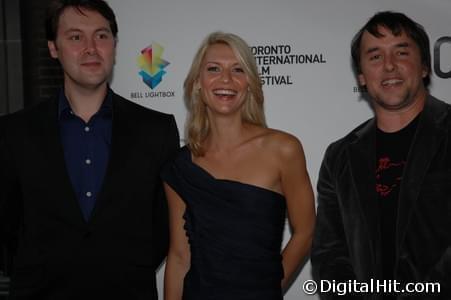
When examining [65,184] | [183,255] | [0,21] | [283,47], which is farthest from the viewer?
[0,21]

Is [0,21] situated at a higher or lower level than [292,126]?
higher

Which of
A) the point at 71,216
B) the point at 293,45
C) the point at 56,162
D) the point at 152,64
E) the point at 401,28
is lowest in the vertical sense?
the point at 71,216

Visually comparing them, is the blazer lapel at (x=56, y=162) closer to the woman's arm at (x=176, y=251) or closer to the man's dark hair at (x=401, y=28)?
the woman's arm at (x=176, y=251)

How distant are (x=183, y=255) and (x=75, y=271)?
55 cm

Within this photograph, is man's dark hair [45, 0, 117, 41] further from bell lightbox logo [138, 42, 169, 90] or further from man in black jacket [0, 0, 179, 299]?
bell lightbox logo [138, 42, 169, 90]

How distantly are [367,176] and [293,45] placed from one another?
1609 millimetres

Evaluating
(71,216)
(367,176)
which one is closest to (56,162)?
(71,216)

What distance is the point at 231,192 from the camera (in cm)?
269

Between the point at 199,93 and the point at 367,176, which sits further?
the point at 199,93

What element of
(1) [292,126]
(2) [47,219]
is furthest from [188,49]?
(2) [47,219]

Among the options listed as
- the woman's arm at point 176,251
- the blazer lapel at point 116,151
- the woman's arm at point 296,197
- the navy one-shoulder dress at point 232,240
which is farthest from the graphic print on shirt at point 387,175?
the blazer lapel at point 116,151

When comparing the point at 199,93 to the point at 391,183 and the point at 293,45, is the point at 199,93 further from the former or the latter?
the point at 293,45

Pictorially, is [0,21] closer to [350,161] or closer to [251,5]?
[251,5]

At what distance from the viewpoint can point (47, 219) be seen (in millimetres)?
2617
